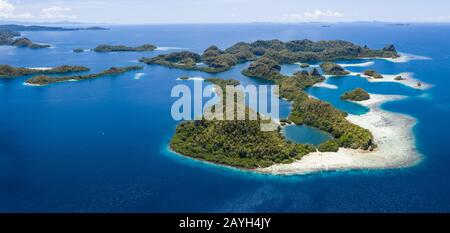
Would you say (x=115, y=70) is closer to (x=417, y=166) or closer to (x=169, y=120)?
(x=169, y=120)

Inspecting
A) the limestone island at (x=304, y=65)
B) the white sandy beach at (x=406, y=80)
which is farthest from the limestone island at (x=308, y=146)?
the limestone island at (x=304, y=65)

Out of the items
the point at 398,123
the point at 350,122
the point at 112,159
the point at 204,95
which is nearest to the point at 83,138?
the point at 112,159

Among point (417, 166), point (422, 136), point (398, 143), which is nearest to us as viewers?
point (417, 166)

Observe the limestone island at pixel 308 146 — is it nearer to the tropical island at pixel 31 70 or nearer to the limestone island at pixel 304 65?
the limestone island at pixel 304 65

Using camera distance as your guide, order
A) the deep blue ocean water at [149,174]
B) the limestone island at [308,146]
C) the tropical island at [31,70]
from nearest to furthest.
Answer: the deep blue ocean water at [149,174], the limestone island at [308,146], the tropical island at [31,70]

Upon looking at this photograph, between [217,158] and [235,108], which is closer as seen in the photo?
[217,158]

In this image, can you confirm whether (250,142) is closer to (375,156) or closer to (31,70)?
(375,156)

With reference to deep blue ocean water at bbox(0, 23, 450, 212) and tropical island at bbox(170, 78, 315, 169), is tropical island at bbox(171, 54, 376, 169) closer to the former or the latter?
tropical island at bbox(170, 78, 315, 169)
